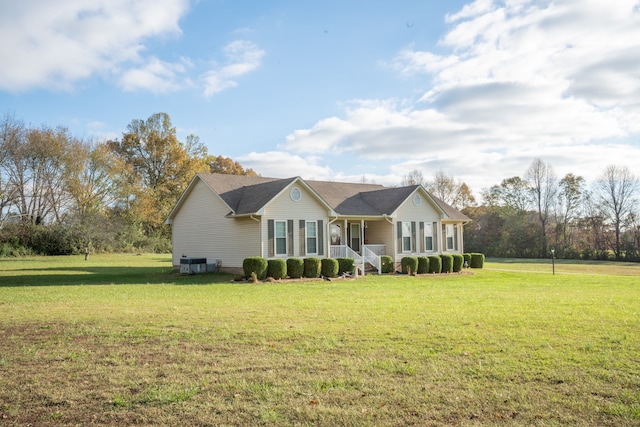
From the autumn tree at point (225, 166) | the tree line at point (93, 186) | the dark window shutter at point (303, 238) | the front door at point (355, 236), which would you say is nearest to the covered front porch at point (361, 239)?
the front door at point (355, 236)

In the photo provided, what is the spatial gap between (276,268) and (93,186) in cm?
3034

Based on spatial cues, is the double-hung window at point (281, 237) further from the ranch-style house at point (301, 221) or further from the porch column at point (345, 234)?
the porch column at point (345, 234)

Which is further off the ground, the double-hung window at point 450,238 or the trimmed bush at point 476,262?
the double-hung window at point 450,238

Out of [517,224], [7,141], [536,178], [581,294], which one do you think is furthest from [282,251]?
[536,178]

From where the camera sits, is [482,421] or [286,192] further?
[286,192]

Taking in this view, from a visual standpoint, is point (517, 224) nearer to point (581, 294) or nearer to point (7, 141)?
point (581, 294)

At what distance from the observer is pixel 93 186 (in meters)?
46.8

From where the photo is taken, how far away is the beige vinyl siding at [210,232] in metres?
25.2

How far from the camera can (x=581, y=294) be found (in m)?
16.9

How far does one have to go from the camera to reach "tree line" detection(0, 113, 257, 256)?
4147 cm

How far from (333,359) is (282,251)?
17747 mm

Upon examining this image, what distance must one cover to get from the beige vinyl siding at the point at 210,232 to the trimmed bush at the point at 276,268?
1531 mm

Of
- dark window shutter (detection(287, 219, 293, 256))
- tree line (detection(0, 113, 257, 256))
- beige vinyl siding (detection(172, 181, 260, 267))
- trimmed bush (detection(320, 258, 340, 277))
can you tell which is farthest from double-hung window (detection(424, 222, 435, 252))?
tree line (detection(0, 113, 257, 256))

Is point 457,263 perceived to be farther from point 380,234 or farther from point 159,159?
point 159,159
